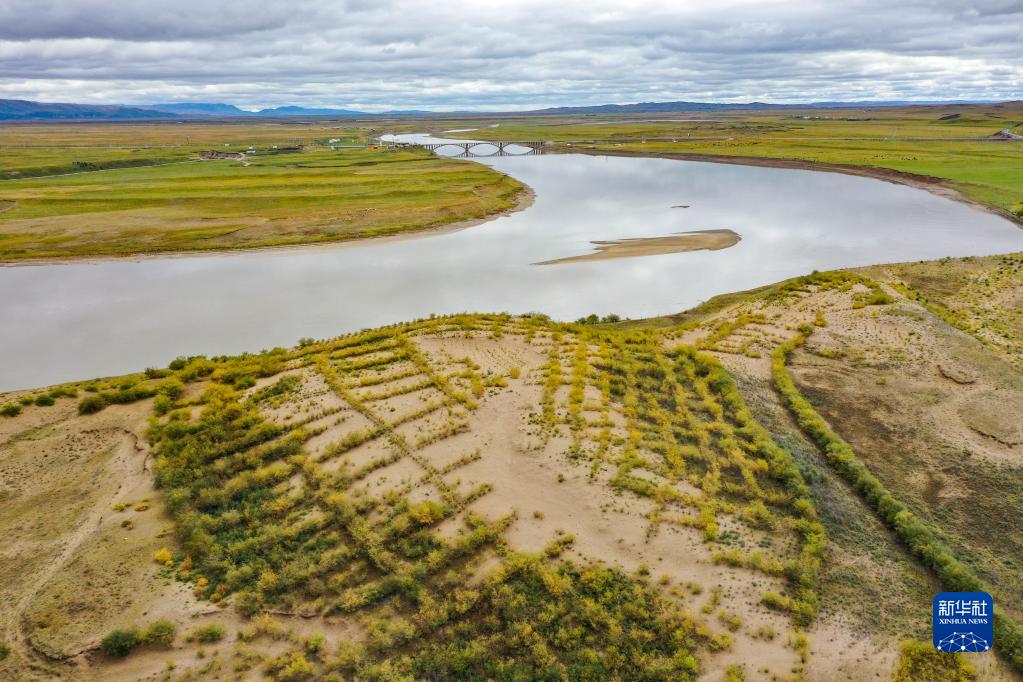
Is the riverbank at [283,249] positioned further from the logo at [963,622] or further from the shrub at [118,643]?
the logo at [963,622]

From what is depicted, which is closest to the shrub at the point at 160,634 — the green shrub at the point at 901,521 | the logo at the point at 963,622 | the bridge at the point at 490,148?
the logo at the point at 963,622

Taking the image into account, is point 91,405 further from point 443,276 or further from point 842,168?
point 842,168

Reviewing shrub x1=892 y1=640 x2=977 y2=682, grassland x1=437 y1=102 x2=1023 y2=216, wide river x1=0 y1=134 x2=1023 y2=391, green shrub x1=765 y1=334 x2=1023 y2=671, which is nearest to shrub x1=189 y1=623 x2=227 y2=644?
shrub x1=892 y1=640 x2=977 y2=682

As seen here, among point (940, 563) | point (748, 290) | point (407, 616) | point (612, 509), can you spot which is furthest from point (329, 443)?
point (748, 290)

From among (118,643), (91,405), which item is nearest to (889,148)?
(91,405)

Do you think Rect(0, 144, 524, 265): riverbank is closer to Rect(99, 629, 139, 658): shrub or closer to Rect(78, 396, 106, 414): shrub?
Rect(78, 396, 106, 414): shrub

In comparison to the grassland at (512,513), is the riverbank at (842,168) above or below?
above

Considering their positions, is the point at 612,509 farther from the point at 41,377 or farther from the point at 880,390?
the point at 41,377

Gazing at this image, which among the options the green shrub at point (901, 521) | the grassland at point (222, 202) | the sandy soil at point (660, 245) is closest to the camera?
the green shrub at point (901, 521)
